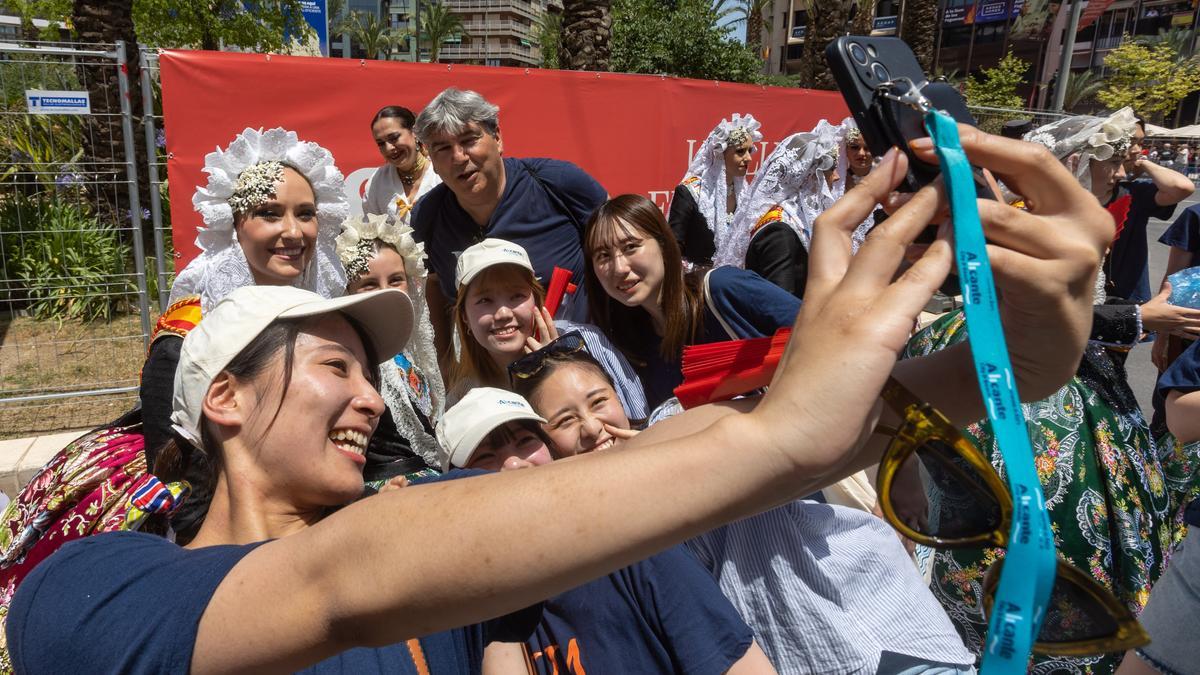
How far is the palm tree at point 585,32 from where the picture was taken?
29.6ft

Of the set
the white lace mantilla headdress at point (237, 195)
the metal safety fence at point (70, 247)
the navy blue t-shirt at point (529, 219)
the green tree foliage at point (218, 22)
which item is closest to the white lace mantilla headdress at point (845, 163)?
the navy blue t-shirt at point (529, 219)

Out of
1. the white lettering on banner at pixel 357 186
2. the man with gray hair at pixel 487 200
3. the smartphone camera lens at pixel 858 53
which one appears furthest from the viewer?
the white lettering on banner at pixel 357 186

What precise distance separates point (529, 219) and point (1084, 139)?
2.65m

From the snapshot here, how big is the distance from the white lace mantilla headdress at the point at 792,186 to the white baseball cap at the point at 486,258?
64.5 inches

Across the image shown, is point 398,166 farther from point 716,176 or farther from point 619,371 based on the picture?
point 619,371

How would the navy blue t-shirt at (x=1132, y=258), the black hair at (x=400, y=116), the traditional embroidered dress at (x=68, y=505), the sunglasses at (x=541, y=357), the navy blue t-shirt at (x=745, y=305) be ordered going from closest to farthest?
1. the traditional embroidered dress at (x=68, y=505)
2. the navy blue t-shirt at (x=745, y=305)
3. the sunglasses at (x=541, y=357)
4. the navy blue t-shirt at (x=1132, y=258)
5. the black hair at (x=400, y=116)

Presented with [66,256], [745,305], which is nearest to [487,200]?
[745,305]

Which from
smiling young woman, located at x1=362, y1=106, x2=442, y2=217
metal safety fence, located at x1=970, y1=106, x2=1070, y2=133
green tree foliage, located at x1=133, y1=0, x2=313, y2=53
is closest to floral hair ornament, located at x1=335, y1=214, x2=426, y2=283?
smiling young woman, located at x1=362, y1=106, x2=442, y2=217

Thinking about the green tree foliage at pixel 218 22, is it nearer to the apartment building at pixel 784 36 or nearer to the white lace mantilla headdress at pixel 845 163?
the white lace mantilla headdress at pixel 845 163

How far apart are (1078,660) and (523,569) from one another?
6.84 ft

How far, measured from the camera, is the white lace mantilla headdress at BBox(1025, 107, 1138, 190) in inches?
133

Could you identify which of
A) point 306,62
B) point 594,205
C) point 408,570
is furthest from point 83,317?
point 408,570

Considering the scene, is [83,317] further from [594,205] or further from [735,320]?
[735,320]

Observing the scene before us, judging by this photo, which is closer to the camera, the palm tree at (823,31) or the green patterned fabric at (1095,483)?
the green patterned fabric at (1095,483)
